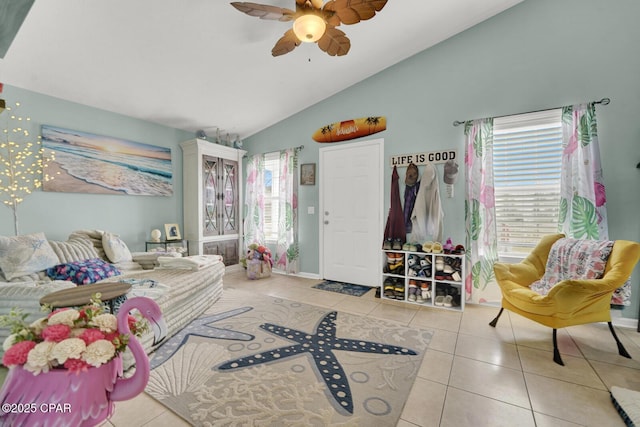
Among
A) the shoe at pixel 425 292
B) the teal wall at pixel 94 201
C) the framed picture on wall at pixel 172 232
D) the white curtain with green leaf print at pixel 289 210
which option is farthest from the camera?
the white curtain with green leaf print at pixel 289 210

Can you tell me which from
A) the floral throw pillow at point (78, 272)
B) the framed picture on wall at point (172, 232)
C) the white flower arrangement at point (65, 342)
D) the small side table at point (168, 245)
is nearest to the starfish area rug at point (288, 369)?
the white flower arrangement at point (65, 342)

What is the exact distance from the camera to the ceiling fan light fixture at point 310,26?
6.27 ft

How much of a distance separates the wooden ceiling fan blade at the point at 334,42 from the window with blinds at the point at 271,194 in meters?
2.54

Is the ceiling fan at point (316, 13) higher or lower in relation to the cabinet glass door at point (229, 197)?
higher

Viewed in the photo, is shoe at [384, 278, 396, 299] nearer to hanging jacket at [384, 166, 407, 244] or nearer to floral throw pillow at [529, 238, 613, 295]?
hanging jacket at [384, 166, 407, 244]

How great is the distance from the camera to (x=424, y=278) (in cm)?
314

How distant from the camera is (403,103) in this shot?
11.8ft

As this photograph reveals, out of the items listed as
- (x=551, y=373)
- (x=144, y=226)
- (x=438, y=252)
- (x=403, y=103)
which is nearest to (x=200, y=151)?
(x=144, y=226)

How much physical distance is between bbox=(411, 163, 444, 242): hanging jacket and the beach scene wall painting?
373 cm

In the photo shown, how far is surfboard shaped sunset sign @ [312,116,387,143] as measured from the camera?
3770mm

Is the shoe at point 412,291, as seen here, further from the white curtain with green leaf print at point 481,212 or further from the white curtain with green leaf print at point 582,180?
the white curtain with green leaf print at point 582,180

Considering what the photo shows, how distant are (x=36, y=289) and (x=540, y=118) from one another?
474 centimetres

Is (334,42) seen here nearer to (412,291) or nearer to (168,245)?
(412,291)

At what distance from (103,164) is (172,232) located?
126cm
